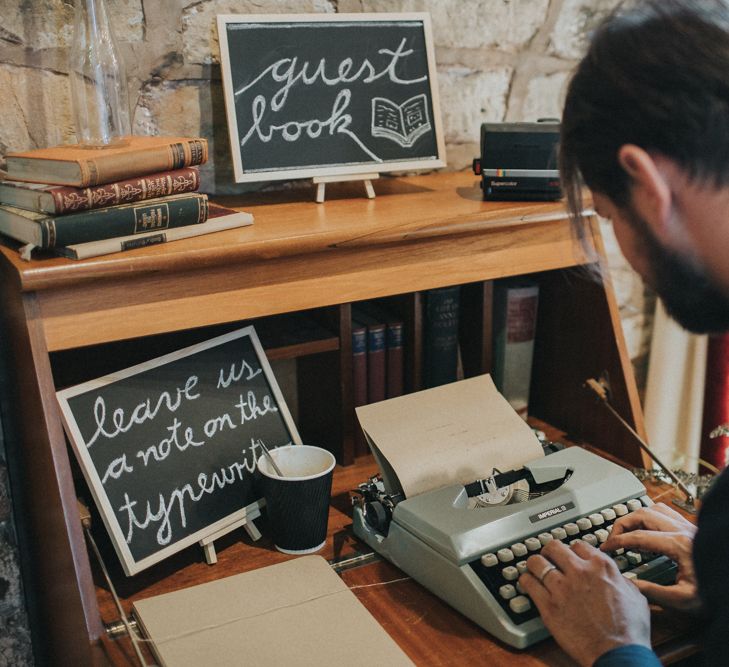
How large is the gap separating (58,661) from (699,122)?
1.29 m

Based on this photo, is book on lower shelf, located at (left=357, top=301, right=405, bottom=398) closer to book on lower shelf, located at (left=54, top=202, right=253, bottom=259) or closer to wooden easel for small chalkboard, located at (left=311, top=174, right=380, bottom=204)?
wooden easel for small chalkboard, located at (left=311, top=174, right=380, bottom=204)

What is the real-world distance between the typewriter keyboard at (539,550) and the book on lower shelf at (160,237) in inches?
23.7

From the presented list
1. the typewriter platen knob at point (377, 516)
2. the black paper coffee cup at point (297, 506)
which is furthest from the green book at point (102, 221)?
the typewriter platen knob at point (377, 516)

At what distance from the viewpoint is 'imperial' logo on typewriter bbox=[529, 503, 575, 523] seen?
117cm

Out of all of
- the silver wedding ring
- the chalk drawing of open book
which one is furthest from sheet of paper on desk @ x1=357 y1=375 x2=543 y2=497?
the chalk drawing of open book

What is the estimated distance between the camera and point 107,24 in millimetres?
1273

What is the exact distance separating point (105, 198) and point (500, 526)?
2.31 feet

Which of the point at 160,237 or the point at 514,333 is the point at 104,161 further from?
the point at 514,333

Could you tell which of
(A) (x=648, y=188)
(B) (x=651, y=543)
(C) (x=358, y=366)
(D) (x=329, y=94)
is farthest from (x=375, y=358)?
(A) (x=648, y=188)

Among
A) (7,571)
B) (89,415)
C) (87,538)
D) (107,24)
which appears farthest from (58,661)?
(107,24)

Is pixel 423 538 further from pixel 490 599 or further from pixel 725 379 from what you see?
pixel 725 379

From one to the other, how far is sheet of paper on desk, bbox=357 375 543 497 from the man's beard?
1.40 ft

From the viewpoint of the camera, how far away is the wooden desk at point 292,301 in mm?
1043

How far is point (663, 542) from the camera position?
1139 mm
